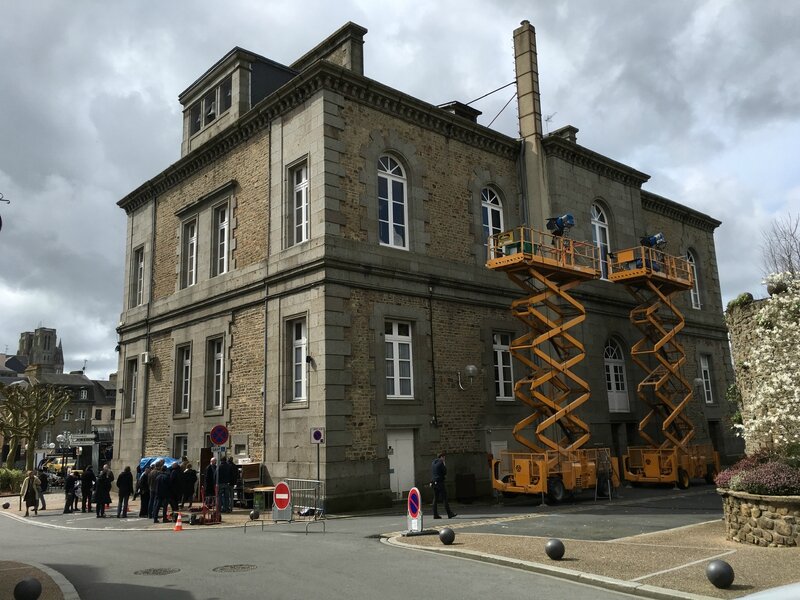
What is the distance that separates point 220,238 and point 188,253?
7.54 feet

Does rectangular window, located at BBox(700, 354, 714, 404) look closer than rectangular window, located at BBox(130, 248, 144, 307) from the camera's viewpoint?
No

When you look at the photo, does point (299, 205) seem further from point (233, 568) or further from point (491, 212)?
point (233, 568)

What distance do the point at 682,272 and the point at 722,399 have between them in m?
7.89

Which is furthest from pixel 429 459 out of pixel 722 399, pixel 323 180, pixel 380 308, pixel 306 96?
pixel 722 399

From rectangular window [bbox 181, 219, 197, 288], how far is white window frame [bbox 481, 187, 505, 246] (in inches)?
408

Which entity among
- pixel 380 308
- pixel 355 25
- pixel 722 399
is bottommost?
pixel 722 399

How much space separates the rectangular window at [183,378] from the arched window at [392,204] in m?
8.61

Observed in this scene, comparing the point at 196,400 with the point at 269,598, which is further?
the point at 196,400

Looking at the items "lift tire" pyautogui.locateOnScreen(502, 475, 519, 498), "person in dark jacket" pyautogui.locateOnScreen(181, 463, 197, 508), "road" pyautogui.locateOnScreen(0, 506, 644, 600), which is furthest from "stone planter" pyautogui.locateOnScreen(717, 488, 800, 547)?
"person in dark jacket" pyautogui.locateOnScreen(181, 463, 197, 508)

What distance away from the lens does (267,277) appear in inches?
763

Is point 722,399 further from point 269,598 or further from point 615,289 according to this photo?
point 269,598

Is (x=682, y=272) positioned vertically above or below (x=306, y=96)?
below

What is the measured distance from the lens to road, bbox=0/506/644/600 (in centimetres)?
775

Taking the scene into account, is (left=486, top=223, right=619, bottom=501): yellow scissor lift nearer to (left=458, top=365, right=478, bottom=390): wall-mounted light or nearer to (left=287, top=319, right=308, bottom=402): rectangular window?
(left=458, top=365, right=478, bottom=390): wall-mounted light
